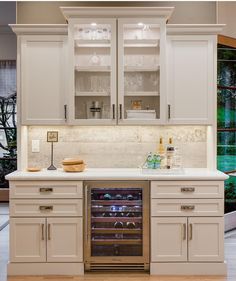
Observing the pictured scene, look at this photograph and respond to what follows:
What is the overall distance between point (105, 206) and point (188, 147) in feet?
3.82

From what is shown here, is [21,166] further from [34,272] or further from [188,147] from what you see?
[188,147]

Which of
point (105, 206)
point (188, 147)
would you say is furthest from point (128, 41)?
point (105, 206)

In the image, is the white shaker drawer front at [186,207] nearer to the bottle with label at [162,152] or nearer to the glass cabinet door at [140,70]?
the bottle with label at [162,152]

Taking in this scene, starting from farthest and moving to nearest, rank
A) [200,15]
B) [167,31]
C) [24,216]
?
1. [200,15]
2. [167,31]
3. [24,216]

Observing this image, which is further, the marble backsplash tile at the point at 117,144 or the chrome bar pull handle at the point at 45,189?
the marble backsplash tile at the point at 117,144

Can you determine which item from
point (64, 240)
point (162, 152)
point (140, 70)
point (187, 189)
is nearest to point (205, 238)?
point (187, 189)

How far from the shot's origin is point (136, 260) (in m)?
3.72

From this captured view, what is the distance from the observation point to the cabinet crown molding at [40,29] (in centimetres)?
391

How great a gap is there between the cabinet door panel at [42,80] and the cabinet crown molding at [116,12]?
0.31 metres

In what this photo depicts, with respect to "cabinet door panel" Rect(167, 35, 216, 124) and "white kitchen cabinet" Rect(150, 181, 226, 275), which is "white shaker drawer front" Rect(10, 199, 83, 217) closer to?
"white kitchen cabinet" Rect(150, 181, 226, 275)

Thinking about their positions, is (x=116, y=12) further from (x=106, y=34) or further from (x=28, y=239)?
(x=28, y=239)

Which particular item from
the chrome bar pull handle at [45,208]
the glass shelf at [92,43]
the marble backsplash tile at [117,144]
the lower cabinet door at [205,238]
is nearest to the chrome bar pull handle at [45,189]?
the chrome bar pull handle at [45,208]

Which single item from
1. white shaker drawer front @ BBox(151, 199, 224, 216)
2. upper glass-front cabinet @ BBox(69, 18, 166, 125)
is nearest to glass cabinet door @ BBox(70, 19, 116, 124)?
upper glass-front cabinet @ BBox(69, 18, 166, 125)

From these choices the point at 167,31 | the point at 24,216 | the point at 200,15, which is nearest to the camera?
the point at 24,216
